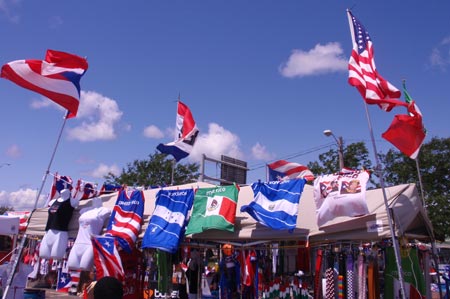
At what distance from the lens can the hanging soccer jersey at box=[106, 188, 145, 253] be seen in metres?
9.66

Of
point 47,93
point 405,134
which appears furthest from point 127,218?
point 405,134

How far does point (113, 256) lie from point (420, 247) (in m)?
6.79

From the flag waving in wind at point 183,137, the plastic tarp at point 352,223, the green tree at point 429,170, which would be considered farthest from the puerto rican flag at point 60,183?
the green tree at point 429,170

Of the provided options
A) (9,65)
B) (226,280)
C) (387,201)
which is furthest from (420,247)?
(9,65)

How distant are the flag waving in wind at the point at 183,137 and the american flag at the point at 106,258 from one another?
3.62m

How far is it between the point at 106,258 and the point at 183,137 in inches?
184

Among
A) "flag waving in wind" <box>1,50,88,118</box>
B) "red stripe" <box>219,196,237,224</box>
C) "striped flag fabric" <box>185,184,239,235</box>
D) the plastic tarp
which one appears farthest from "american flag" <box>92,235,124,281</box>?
"flag waving in wind" <box>1,50,88,118</box>

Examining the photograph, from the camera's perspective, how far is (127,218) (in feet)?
33.1

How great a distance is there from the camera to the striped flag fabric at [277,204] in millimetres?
8047

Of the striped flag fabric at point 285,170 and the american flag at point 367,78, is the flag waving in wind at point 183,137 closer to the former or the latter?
the striped flag fabric at point 285,170

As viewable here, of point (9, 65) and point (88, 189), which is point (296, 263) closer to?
point (88, 189)

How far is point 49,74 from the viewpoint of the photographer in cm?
871

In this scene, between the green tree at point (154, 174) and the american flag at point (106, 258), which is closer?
the american flag at point (106, 258)

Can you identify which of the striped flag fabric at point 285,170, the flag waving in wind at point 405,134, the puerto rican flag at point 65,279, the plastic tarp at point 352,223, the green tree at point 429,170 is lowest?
the puerto rican flag at point 65,279
